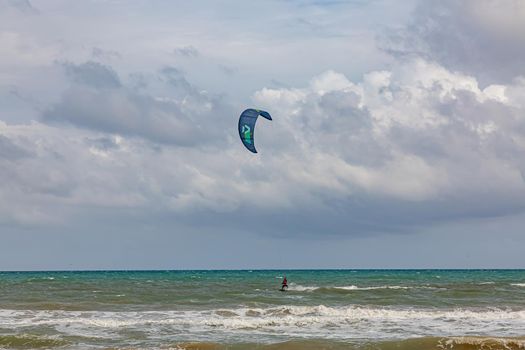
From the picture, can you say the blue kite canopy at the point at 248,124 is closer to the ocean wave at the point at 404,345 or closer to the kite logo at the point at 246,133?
the kite logo at the point at 246,133

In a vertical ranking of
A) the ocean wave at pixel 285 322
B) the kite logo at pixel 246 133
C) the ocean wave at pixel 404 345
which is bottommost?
the ocean wave at pixel 404 345

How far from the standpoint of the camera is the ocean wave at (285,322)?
78.4 feet

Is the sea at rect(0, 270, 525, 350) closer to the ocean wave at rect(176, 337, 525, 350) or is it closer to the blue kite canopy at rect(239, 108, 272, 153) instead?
the ocean wave at rect(176, 337, 525, 350)

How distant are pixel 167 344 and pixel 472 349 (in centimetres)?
834

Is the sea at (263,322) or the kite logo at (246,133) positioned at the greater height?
the kite logo at (246,133)

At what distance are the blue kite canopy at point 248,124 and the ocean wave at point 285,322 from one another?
22.5 ft

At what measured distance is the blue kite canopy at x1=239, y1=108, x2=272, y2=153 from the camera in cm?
2939

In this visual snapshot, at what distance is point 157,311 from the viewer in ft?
104

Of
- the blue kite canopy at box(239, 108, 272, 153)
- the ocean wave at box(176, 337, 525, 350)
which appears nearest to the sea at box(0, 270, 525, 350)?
the ocean wave at box(176, 337, 525, 350)

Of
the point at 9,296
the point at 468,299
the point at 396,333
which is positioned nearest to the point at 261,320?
the point at 396,333

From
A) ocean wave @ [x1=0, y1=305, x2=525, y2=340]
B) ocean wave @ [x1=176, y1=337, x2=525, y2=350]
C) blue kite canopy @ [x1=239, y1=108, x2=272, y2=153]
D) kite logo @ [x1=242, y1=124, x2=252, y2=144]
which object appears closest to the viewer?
ocean wave @ [x1=176, y1=337, x2=525, y2=350]

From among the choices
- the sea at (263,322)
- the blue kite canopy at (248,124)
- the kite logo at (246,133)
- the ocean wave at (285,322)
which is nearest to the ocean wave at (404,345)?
the sea at (263,322)

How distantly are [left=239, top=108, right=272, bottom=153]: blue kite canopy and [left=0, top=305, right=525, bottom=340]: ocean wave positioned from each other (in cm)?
685

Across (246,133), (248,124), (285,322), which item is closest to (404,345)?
(285,322)
